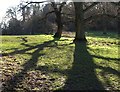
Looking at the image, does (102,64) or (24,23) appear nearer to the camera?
(102,64)

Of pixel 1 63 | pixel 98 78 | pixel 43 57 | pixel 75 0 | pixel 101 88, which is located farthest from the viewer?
pixel 75 0

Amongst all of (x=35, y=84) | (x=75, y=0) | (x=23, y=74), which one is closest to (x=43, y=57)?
(x=23, y=74)

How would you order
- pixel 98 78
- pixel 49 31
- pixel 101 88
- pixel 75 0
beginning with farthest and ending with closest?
1. pixel 49 31
2. pixel 75 0
3. pixel 98 78
4. pixel 101 88

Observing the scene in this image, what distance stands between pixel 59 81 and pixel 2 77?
6.25 ft

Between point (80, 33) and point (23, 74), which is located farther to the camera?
point (80, 33)

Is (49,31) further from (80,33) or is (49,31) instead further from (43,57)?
(43,57)

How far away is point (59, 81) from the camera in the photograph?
34.0 ft

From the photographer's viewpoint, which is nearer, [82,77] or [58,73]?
[82,77]

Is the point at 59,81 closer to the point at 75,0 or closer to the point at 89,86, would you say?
the point at 89,86

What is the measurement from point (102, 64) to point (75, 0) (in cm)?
1316

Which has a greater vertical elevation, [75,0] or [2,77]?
[75,0]

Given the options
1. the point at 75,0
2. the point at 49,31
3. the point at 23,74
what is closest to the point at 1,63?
the point at 23,74

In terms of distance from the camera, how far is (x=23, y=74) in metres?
11.1

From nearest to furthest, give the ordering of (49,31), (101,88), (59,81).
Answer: (101,88), (59,81), (49,31)
